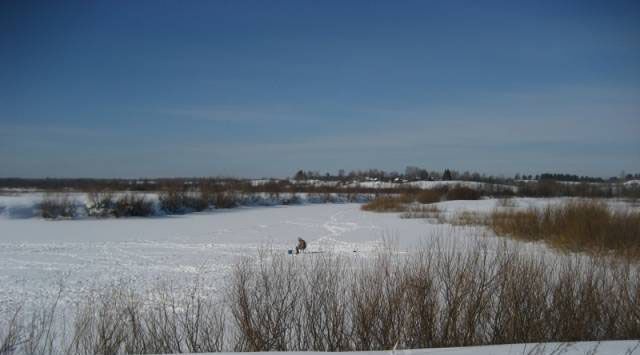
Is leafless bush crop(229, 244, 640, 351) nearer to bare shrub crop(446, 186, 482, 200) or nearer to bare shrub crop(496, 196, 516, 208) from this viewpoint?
bare shrub crop(496, 196, 516, 208)

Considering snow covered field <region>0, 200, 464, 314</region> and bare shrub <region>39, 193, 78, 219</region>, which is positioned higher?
bare shrub <region>39, 193, 78, 219</region>

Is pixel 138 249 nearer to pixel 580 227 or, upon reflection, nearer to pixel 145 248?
pixel 145 248

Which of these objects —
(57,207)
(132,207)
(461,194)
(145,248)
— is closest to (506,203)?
(461,194)

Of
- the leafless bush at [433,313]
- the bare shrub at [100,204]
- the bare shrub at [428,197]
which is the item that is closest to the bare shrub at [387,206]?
the bare shrub at [428,197]

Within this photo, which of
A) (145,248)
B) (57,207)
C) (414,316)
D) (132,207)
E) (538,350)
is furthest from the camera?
(132,207)

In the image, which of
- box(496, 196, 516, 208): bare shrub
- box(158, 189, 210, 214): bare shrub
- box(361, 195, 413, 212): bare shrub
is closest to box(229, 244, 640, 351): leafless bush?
box(496, 196, 516, 208): bare shrub

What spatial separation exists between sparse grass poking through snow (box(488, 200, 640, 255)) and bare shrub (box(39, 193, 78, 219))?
86.6ft

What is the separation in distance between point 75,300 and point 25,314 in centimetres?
86

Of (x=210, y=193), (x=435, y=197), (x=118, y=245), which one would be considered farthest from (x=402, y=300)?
(x=435, y=197)

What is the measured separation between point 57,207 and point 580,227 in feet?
95.8

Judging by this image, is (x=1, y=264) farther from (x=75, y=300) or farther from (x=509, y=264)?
(x=509, y=264)

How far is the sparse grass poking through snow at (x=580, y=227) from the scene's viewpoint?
11.1m

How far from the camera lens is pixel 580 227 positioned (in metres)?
12.6

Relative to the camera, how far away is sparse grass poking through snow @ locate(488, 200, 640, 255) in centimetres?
1112
